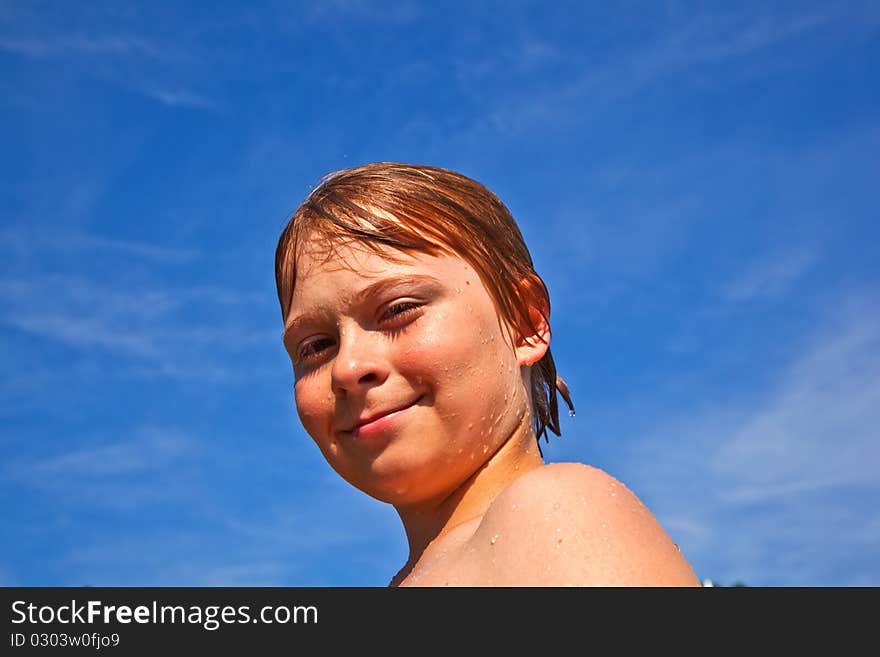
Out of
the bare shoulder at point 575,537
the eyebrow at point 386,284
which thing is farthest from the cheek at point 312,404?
the bare shoulder at point 575,537

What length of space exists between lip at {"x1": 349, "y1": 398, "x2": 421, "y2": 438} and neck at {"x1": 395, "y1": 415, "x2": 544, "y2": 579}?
40 cm

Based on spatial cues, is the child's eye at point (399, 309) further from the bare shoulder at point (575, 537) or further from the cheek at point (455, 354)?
the bare shoulder at point (575, 537)

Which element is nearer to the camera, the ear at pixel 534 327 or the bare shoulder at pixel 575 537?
the bare shoulder at pixel 575 537

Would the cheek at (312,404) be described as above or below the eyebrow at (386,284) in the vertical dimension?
below

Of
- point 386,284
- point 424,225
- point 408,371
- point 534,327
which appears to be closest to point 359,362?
point 408,371

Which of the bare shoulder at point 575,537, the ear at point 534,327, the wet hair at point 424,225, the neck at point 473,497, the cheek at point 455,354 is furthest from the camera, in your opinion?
the ear at point 534,327

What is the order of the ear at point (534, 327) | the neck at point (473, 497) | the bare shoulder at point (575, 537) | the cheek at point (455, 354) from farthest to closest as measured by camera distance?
the ear at point (534, 327) < the neck at point (473, 497) < the cheek at point (455, 354) < the bare shoulder at point (575, 537)

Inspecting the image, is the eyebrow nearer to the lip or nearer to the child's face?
the child's face

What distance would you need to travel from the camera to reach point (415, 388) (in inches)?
145

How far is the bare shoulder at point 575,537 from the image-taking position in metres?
2.82

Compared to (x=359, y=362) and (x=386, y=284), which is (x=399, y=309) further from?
(x=359, y=362)
